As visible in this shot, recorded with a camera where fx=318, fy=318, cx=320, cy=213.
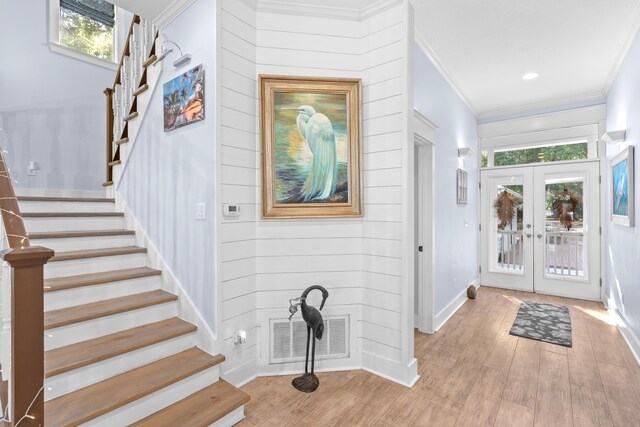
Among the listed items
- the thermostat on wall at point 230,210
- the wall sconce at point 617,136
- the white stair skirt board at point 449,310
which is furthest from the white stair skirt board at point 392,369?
the wall sconce at point 617,136

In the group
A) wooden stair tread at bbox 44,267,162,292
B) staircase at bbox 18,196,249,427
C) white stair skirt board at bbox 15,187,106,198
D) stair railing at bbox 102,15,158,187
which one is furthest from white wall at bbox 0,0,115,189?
wooden stair tread at bbox 44,267,162,292

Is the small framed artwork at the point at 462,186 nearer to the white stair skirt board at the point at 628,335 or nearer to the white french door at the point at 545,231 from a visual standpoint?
the white french door at the point at 545,231

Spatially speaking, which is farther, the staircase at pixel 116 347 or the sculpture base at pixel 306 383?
the sculpture base at pixel 306 383

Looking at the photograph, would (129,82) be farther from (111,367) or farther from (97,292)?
(111,367)

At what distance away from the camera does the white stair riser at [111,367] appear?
1693mm

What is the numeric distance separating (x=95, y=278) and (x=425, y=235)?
3032 millimetres

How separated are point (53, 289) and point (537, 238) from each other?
597 cm

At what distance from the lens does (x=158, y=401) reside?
1.86m

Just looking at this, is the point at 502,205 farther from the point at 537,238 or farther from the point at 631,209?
the point at 631,209

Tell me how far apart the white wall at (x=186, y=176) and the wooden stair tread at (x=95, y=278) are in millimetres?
223

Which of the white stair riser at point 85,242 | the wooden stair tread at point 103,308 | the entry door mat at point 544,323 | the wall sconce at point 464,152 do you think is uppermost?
the wall sconce at point 464,152

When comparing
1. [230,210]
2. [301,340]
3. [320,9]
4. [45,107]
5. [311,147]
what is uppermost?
[320,9]

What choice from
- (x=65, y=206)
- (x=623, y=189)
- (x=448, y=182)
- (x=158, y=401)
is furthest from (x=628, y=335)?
(x=65, y=206)

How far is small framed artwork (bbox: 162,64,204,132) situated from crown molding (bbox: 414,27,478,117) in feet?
6.93
